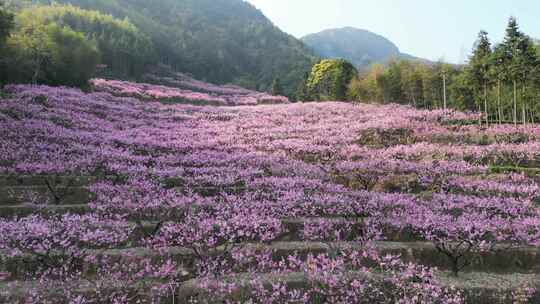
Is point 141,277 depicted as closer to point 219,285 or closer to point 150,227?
point 219,285

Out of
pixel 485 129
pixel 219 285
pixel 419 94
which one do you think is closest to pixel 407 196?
pixel 219 285

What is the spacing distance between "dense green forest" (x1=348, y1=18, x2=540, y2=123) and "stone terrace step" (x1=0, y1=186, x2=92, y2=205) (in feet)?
139

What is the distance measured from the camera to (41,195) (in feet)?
46.8

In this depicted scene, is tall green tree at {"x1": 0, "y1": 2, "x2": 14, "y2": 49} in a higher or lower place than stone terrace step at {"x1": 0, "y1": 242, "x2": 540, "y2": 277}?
higher

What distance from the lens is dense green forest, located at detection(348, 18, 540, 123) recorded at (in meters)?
41.7

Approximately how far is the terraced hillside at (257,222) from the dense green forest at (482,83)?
22.0 meters

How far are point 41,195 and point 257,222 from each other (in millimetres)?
8448

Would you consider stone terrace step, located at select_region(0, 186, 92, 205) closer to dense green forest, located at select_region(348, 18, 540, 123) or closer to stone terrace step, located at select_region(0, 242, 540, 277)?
stone terrace step, located at select_region(0, 242, 540, 277)

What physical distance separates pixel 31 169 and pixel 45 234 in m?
7.87

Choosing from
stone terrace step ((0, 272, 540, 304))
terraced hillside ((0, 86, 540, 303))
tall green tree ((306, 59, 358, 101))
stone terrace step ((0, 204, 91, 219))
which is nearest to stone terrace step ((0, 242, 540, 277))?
terraced hillside ((0, 86, 540, 303))

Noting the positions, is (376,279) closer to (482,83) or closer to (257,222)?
(257,222)

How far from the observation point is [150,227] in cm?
1159

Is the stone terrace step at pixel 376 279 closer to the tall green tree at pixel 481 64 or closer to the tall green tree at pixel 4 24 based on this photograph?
the tall green tree at pixel 4 24

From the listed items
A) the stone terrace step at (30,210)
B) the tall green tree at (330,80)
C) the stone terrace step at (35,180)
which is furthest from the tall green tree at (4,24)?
the tall green tree at (330,80)
